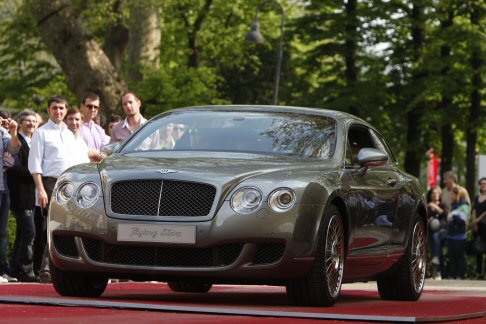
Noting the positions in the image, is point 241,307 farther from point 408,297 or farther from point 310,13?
point 310,13

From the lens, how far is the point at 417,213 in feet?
44.8

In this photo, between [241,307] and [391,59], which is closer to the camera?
[241,307]

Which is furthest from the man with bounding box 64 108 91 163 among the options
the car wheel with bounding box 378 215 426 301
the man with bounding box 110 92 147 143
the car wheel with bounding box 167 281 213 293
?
the car wheel with bounding box 378 215 426 301

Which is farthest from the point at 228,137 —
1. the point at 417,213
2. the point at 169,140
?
the point at 417,213

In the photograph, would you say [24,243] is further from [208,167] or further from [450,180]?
[450,180]

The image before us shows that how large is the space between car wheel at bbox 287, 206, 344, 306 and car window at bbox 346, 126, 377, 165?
126cm

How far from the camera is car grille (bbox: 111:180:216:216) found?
10.4 metres

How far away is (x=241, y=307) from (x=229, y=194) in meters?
0.84

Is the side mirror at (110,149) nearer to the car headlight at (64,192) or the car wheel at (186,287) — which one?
the car headlight at (64,192)

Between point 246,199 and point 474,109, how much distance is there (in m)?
33.9

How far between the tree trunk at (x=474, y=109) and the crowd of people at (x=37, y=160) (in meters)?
25.6

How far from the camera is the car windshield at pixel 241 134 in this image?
1171 centimetres

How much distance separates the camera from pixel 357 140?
12.8 meters

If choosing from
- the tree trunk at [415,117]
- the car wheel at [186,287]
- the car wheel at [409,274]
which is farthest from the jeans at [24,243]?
the tree trunk at [415,117]
